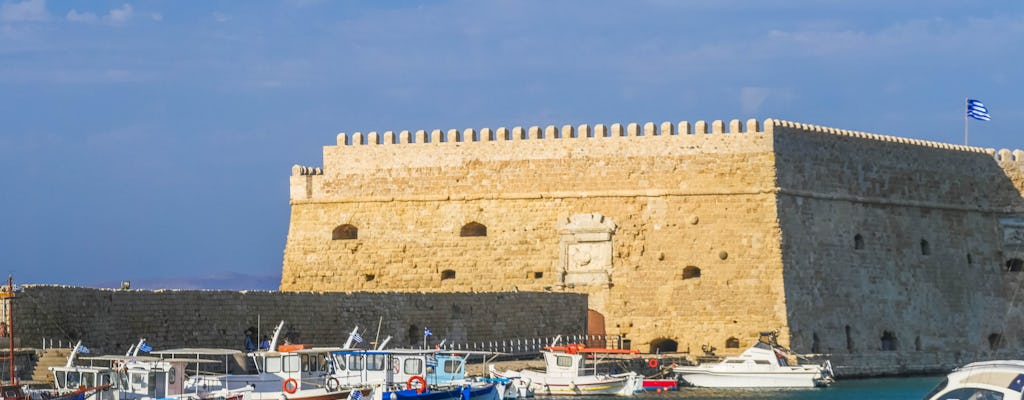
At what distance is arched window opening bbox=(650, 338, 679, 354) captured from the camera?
110 ft

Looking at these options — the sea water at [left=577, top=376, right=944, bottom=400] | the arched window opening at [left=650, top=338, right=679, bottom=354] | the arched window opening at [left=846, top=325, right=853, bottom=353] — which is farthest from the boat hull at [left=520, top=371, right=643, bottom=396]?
the arched window opening at [left=846, top=325, right=853, bottom=353]

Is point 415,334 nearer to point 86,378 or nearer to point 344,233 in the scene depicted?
point 344,233

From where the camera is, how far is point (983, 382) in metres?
16.5

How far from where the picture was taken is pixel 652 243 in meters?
33.6

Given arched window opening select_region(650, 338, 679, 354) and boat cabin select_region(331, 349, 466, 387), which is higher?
arched window opening select_region(650, 338, 679, 354)

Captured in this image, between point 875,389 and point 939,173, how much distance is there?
5976mm

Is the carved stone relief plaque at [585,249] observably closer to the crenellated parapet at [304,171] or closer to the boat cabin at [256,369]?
the crenellated parapet at [304,171]

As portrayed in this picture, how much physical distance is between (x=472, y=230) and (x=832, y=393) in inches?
299

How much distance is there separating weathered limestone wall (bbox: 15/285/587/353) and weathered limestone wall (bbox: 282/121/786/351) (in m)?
1.49

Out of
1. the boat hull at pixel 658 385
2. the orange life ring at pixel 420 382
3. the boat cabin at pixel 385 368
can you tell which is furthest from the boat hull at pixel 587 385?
the orange life ring at pixel 420 382

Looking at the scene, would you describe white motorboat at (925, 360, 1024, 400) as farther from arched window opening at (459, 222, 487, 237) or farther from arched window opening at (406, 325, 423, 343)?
arched window opening at (459, 222, 487, 237)

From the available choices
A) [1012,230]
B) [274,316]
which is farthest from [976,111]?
[274,316]

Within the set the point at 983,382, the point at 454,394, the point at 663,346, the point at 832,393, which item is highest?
the point at 663,346

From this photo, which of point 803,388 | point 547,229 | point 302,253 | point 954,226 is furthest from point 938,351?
point 302,253
